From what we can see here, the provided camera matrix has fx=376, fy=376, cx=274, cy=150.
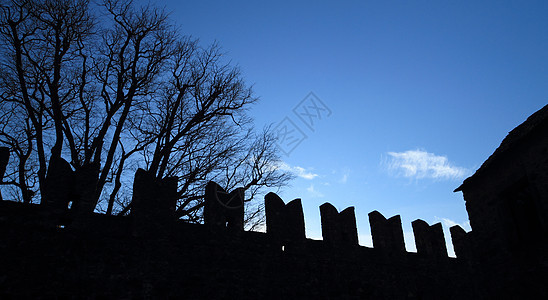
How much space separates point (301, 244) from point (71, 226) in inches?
184

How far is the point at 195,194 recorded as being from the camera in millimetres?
12773

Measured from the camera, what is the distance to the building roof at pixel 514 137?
881cm

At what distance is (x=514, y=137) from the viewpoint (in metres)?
9.88

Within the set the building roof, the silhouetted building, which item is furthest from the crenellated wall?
the building roof

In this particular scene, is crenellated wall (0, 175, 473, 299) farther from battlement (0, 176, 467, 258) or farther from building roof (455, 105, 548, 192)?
building roof (455, 105, 548, 192)

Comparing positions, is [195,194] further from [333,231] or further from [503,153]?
[503,153]

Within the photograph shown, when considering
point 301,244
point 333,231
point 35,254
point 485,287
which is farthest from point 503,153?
point 35,254

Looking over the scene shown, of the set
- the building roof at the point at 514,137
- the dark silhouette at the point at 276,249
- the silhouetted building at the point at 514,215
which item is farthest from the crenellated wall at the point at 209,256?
the building roof at the point at 514,137

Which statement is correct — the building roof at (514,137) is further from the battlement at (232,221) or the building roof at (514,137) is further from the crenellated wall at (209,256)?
the crenellated wall at (209,256)

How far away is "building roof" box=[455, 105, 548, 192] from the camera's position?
8813 millimetres

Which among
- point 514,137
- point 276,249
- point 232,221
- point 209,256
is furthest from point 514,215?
point 209,256

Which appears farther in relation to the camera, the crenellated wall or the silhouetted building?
the silhouetted building

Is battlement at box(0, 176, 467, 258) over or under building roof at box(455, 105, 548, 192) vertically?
under

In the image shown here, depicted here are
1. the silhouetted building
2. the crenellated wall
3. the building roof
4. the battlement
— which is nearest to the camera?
the crenellated wall
